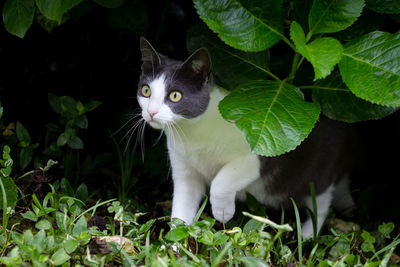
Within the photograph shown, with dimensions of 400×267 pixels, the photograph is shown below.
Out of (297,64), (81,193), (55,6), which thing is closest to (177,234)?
(81,193)

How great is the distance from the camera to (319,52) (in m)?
1.76

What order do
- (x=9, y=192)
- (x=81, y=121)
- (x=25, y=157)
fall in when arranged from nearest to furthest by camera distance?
(x=9, y=192) → (x=25, y=157) → (x=81, y=121)

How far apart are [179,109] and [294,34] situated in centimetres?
54

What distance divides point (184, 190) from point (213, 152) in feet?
0.96

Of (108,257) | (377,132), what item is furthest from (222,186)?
(377,132)

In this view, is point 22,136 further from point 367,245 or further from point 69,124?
point 367,245

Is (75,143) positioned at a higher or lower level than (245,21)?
lower

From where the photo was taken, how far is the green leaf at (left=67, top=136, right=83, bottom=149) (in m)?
2.43

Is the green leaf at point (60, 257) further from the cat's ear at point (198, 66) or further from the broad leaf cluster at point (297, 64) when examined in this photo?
the cat's ear at point (198, 66)

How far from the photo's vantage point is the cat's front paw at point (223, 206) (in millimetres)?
2045

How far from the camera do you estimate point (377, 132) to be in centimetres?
A: 289

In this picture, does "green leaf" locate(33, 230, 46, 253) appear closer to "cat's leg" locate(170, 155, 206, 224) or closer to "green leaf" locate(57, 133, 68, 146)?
"cat's leg" locate(170, 155, 206, 224)

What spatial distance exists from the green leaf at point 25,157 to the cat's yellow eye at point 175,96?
88 cm

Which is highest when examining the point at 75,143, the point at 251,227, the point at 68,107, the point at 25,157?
the point at 251,227
